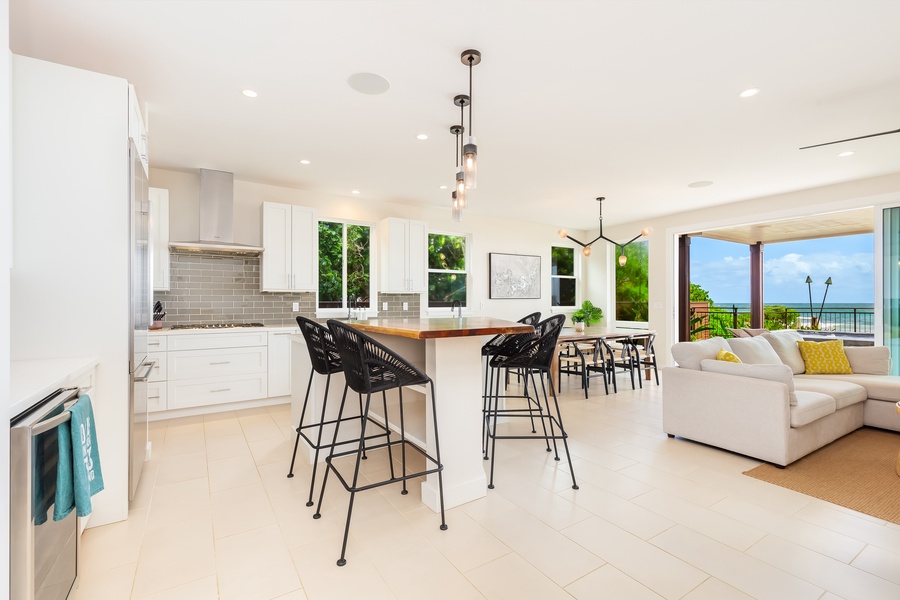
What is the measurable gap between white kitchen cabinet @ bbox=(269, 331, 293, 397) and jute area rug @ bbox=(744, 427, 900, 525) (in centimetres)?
428

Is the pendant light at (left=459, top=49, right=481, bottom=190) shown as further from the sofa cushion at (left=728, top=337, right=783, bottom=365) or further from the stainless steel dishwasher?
the sofa cushion at (left=728, top=337, right=783, bottom=365)

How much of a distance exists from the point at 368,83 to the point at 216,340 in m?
3.02

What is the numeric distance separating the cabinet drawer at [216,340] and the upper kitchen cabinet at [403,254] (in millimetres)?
1798

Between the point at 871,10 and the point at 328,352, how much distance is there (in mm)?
3326

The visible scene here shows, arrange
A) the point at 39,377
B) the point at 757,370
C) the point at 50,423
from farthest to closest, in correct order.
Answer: the point at 757,370, the point at 39,377, the point at 50,423

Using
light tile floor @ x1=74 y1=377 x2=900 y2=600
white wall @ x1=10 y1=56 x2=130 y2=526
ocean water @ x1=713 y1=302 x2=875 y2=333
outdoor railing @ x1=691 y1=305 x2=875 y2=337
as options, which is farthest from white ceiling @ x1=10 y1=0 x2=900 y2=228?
ocean water @ x1=713 y1=302 x2=875 y2=333

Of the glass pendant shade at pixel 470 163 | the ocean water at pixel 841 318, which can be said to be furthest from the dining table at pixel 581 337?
the ocean water at pixel 841 318

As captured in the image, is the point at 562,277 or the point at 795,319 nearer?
the point at 562,277

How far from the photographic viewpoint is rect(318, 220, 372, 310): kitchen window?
5613mm

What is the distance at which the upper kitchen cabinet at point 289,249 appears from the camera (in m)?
4.88

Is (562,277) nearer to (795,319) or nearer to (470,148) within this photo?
(795,319)

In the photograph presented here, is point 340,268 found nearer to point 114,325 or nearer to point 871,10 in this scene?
point 114,325

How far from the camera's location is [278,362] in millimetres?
4664

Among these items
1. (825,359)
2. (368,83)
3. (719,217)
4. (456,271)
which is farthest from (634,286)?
(368,83)
